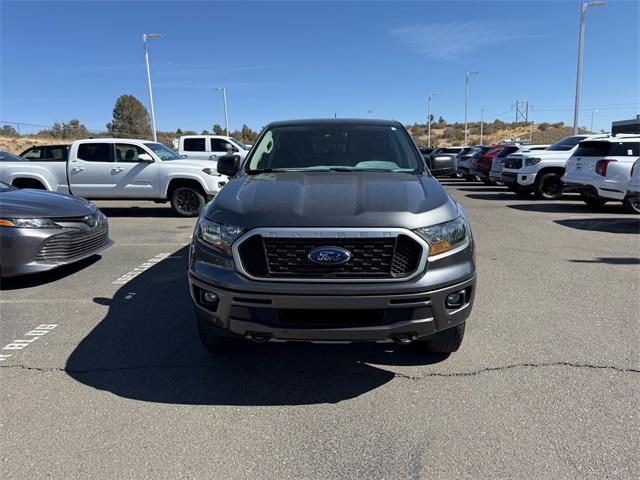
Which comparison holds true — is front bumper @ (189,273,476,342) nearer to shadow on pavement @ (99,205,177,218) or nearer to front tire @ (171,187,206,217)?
front tire @ (171,187,206,217)

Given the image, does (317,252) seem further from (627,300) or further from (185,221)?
(185,221)

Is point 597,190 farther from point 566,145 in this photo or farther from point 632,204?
point 566,145

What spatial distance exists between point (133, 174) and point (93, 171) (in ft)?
3.25

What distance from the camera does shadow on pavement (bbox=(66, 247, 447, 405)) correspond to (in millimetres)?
3168

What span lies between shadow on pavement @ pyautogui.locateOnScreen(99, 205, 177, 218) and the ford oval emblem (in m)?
9.40

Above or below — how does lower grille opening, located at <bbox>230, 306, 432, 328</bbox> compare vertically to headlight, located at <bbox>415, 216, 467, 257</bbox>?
below

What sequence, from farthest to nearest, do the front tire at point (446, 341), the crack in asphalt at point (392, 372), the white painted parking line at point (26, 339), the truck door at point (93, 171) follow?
1. the truck door at point (93, 171)
2. the white painted parking line at point (26, 339)
3. the crack in asphalt at point (392, 372)
4. the front tire at point (446, 341)

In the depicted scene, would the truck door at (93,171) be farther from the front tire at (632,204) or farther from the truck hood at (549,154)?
the front tire at (632,204)

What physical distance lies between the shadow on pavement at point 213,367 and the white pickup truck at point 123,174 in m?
6.86

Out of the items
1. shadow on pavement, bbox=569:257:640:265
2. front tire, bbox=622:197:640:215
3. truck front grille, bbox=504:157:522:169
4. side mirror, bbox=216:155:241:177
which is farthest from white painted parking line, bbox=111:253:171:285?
truck front grille, bbox=504:157:522:169

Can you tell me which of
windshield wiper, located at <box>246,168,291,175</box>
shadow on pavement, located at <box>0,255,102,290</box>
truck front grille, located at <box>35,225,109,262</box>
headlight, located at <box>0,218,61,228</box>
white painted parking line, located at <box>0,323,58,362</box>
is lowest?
white painted parking line, located at <box>0,323,58,362</box>

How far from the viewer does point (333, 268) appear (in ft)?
9.11

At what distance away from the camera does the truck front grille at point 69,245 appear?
536 cm

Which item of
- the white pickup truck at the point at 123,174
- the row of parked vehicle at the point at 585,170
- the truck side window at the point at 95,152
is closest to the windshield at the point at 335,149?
the row of parked vehicle at the point at 585,170
